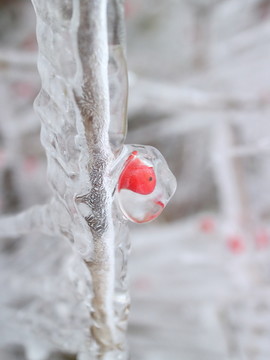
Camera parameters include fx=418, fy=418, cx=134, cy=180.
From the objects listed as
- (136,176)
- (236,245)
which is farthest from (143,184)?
(236,245)

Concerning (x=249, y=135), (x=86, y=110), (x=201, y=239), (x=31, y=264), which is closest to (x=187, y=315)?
(x=201, y=239)

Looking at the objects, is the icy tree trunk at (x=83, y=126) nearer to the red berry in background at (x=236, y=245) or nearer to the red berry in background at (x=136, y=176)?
the red berry in background at (x=136, y=176)

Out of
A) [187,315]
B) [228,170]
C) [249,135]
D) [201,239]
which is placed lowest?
[187,315]

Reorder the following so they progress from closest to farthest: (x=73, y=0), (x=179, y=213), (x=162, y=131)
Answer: (x=73, y=0), (x=162, y=131), (x=179, y=213)

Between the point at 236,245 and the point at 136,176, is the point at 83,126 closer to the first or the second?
the point at 136,176

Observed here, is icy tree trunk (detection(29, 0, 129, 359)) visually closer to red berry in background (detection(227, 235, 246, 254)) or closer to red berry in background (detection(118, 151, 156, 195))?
red berry in background (detection(118, 151, 156, 195))

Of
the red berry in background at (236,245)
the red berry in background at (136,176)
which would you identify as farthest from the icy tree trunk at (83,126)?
the red berry in background at (236,245)

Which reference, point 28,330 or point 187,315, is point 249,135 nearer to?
point 187,315

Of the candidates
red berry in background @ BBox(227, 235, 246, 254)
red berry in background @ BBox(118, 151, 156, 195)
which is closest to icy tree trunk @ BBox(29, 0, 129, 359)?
red berry in background @ BBox(118, 151, 156, 195)

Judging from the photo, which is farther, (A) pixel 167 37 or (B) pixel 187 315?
(A) pixel 167 37
